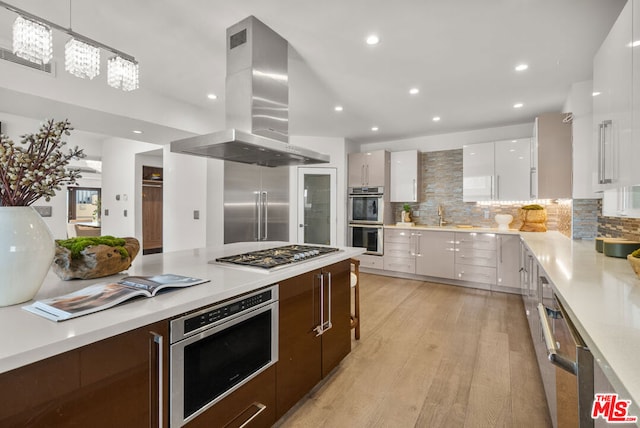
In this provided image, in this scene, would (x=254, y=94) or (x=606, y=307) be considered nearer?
(x=606, y=307)

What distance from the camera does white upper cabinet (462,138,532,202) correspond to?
4191 millimetres

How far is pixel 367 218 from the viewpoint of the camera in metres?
5.33

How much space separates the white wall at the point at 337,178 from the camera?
5422mm

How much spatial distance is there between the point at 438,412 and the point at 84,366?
1.87 meters

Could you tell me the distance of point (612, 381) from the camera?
70 centimetres

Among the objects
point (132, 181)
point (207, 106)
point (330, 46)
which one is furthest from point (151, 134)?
point (330, 46)

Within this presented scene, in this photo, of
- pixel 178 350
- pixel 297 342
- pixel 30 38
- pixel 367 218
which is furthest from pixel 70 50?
pixel 367 218

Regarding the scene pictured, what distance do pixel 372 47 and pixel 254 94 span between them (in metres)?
1.07

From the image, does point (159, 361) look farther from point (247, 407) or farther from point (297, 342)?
point (297, 342)

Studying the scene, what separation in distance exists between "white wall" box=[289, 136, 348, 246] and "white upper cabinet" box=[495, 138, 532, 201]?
2430mm

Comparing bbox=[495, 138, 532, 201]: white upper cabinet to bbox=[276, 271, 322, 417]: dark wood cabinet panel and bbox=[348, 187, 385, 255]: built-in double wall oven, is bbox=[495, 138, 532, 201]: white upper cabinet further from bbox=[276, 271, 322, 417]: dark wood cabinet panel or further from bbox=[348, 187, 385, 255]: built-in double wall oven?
bbox=[276, 271, 322, 417]: dark wood cabinet panel

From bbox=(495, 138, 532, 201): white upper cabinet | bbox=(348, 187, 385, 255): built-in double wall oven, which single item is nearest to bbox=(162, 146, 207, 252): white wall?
bbox=(348, 187, 385, 255): built-in double wall oven

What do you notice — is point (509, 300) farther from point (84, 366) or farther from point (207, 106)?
point (207, 106)
